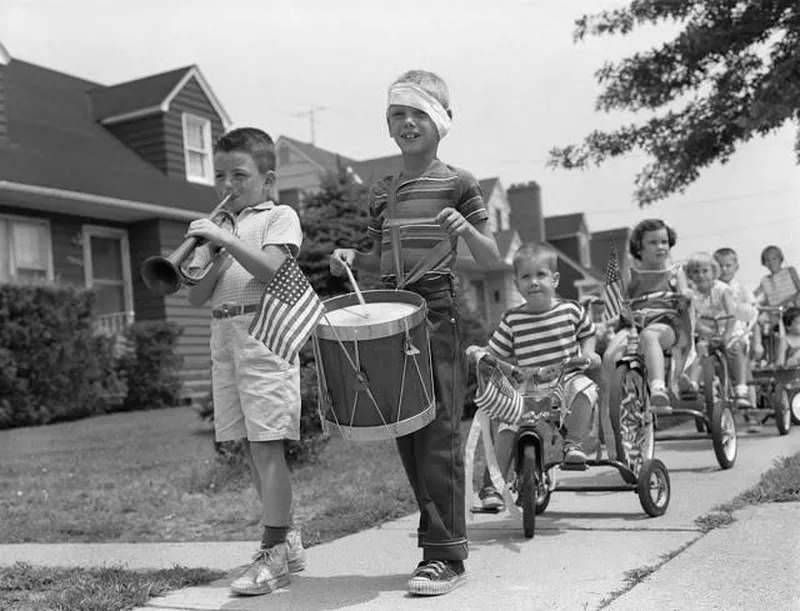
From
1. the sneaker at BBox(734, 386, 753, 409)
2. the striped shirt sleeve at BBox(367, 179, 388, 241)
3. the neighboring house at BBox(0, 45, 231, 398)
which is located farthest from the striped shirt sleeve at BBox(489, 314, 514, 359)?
the neighboring house at BBox(0, 45, 231, 398)

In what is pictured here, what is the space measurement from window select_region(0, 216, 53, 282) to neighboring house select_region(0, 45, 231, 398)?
16mm

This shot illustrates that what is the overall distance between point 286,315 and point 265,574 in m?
0.97

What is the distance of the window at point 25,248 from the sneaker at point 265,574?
13.1 m

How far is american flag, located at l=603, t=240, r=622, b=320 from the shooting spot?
5418 mm

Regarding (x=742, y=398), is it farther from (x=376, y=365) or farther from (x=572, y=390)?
(x=376, y=365)

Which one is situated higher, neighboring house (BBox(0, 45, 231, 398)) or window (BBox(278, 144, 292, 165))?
window (BBox(278, 144, 292, 165))

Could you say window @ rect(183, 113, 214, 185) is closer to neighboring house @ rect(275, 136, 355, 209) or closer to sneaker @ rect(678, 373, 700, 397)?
neighboring house @ rect(275, 136, 355, 209)

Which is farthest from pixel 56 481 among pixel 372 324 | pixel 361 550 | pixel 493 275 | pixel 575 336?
pixel 493 275

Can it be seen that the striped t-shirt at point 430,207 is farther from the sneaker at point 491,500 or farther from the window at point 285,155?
the window at point 285,155

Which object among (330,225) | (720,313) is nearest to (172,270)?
(720,313)

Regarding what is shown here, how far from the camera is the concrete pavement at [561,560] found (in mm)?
3168

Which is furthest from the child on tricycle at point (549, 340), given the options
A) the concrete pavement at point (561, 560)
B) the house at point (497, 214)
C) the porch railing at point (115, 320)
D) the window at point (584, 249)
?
the window at point (584, 249)

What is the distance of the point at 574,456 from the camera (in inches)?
179

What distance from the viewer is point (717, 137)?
910 cm
